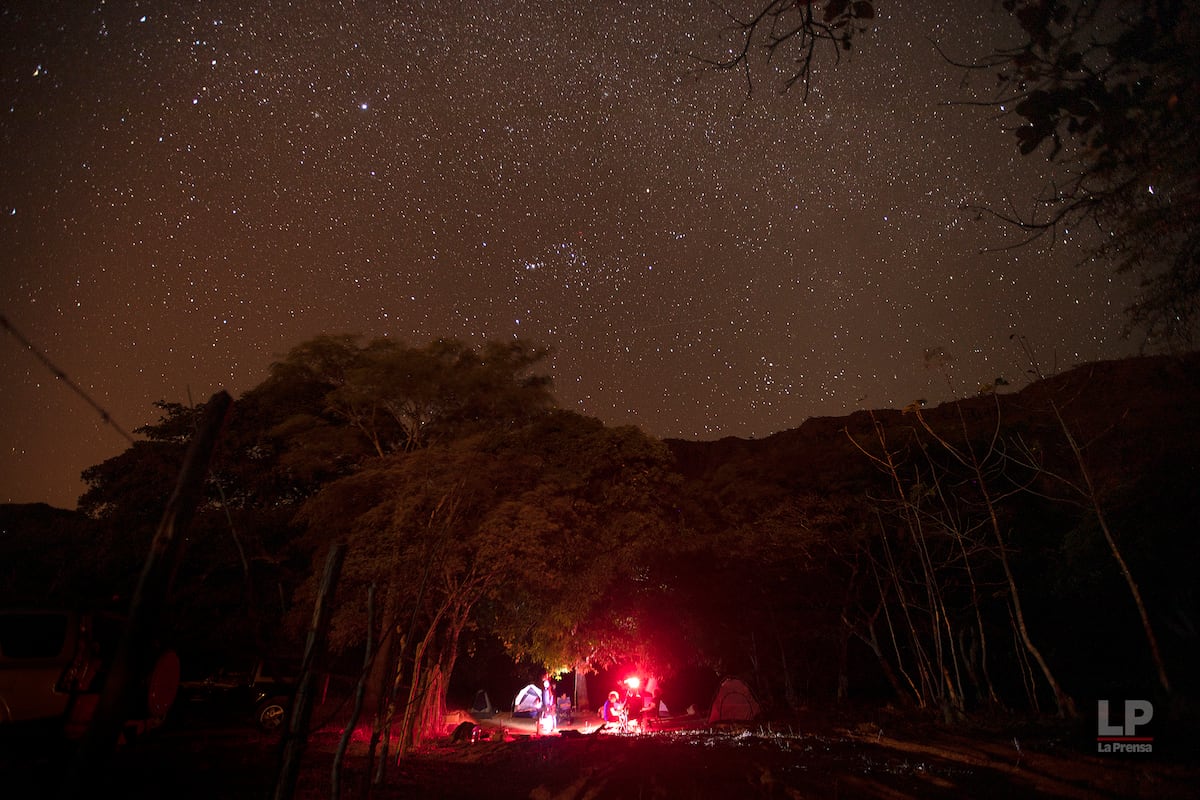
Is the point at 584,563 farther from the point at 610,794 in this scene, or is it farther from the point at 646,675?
the point at 646,675

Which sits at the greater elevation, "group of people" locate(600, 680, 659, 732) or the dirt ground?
the dirt ground

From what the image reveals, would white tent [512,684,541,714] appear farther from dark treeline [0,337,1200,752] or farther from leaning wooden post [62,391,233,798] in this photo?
leaning wooden post [62,391,233,798]

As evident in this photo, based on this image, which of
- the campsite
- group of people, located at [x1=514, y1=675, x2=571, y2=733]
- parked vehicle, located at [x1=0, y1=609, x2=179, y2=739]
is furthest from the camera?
group of people, located at [x1=514, y1=675, x2=571, y2=733]

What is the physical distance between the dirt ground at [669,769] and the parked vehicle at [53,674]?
0.35 metres

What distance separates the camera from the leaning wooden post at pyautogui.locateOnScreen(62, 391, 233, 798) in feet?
10.4

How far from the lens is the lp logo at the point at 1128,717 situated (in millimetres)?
10961

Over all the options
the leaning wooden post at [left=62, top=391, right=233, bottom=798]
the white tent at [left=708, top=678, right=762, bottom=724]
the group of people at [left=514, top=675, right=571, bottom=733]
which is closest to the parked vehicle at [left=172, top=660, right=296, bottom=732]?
the group of people at [left=514, top=675, right=571, bottom=733]

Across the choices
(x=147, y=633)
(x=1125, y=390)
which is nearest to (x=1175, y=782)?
(x=147, y=633)

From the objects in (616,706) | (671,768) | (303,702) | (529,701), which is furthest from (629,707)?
(303,702)

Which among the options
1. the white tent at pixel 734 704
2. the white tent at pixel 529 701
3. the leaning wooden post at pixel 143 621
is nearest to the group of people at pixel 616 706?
the white tent at pixel 529 701

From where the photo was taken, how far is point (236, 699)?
47.2 ft

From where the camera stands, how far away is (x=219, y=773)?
8664 mm

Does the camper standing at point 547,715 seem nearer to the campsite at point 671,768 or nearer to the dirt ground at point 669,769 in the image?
the campsite at point 671,768

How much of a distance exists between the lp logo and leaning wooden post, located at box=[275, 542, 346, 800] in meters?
12.5
